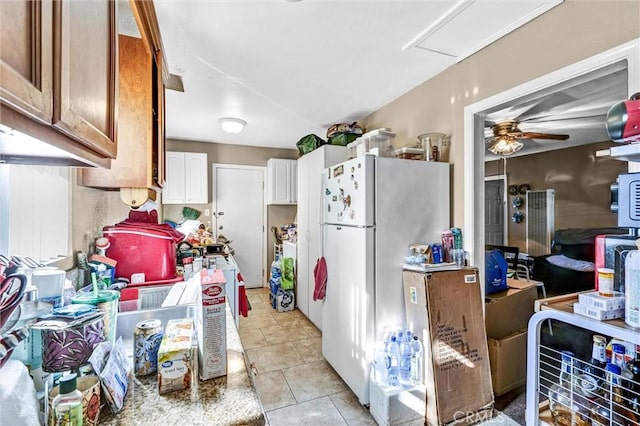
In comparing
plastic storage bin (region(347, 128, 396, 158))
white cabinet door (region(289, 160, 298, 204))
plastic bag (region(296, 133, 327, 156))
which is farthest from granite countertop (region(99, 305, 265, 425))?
white cabinet door (region(289, 160, 298, 204))

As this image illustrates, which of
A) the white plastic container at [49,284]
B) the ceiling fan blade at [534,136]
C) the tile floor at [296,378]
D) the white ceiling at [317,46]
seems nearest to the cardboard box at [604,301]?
the tile floor at [296,378]

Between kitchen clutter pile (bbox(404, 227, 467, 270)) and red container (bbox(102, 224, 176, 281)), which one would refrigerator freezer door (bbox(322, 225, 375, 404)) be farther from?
red container (bbox(102, 224, 176, 281))

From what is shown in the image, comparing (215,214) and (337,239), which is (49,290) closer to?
(337,239)

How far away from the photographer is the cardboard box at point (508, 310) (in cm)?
216

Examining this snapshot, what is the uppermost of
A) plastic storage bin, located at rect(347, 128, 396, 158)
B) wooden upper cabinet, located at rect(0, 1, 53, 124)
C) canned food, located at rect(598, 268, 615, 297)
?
plastic storage bin, located at rect(347, 128, 396, 158)

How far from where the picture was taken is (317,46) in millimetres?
1927

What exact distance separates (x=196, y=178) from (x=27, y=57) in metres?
4.26

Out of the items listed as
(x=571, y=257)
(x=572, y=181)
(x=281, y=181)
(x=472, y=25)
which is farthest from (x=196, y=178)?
(x=572, y=181)

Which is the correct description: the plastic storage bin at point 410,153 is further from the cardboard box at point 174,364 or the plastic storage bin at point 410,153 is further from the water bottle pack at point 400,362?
the cardboard box at point 174,364

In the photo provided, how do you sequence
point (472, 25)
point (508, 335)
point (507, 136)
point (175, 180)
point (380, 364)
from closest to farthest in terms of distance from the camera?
1. point (472, 25)
2. point (380, 364)
3. point (508, 335)
4. point (507, 136)
5. point (175, 180)

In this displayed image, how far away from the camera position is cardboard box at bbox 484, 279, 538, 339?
7.09ft

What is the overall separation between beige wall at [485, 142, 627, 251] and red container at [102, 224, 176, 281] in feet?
19.3

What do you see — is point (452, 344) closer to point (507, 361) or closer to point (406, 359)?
point (406, 359)

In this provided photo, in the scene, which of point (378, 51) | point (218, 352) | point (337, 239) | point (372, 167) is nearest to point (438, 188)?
point (372, 167)
